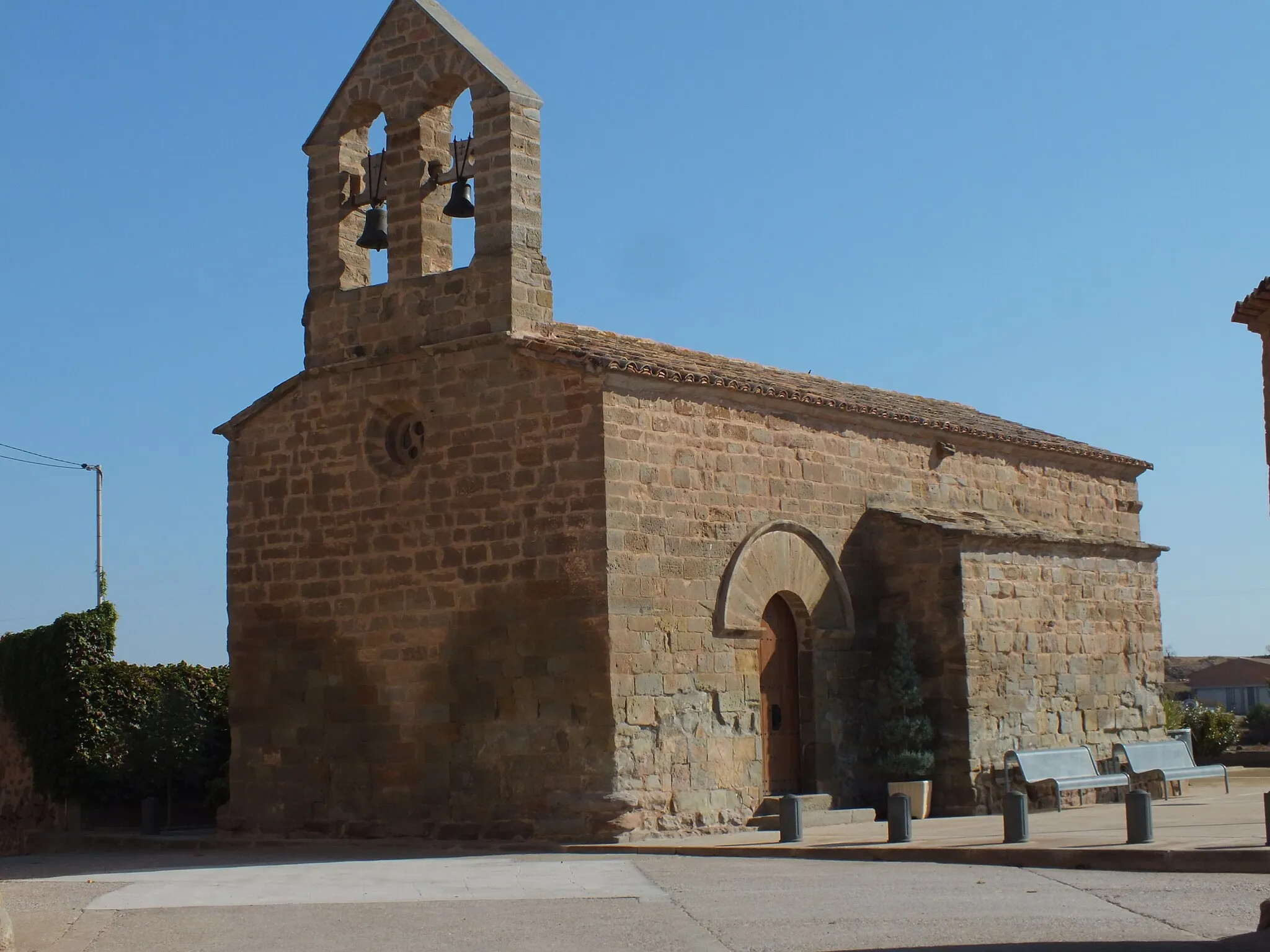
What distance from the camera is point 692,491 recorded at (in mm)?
14742

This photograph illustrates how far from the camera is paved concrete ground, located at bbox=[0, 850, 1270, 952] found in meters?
8.22

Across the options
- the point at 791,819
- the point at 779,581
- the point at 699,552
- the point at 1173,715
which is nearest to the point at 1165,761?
the point at 779,581

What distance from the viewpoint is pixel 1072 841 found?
12.0m

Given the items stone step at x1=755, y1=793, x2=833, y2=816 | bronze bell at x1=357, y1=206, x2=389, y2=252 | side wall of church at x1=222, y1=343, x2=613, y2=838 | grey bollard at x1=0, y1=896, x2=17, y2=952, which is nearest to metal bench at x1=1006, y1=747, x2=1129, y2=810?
stone step at x1=755, y1=793, x2=833, y2=816

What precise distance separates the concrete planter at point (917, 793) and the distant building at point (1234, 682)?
32.1m

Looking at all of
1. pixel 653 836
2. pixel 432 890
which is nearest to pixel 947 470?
pixel 653 836

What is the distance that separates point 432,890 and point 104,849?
7.68 metres

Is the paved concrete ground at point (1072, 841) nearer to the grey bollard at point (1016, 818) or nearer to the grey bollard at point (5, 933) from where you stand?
the grey bollard at point (1016, 818)

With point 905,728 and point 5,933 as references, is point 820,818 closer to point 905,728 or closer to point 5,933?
point 905,728

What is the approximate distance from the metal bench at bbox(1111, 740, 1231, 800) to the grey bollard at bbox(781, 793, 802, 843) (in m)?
4.66

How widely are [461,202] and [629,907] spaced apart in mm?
7734

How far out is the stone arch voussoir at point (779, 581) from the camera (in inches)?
588

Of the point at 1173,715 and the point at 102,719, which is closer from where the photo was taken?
the point at 102,719

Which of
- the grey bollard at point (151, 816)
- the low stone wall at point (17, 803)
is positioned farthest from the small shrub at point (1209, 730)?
the low stone wall at point (17, 803)
